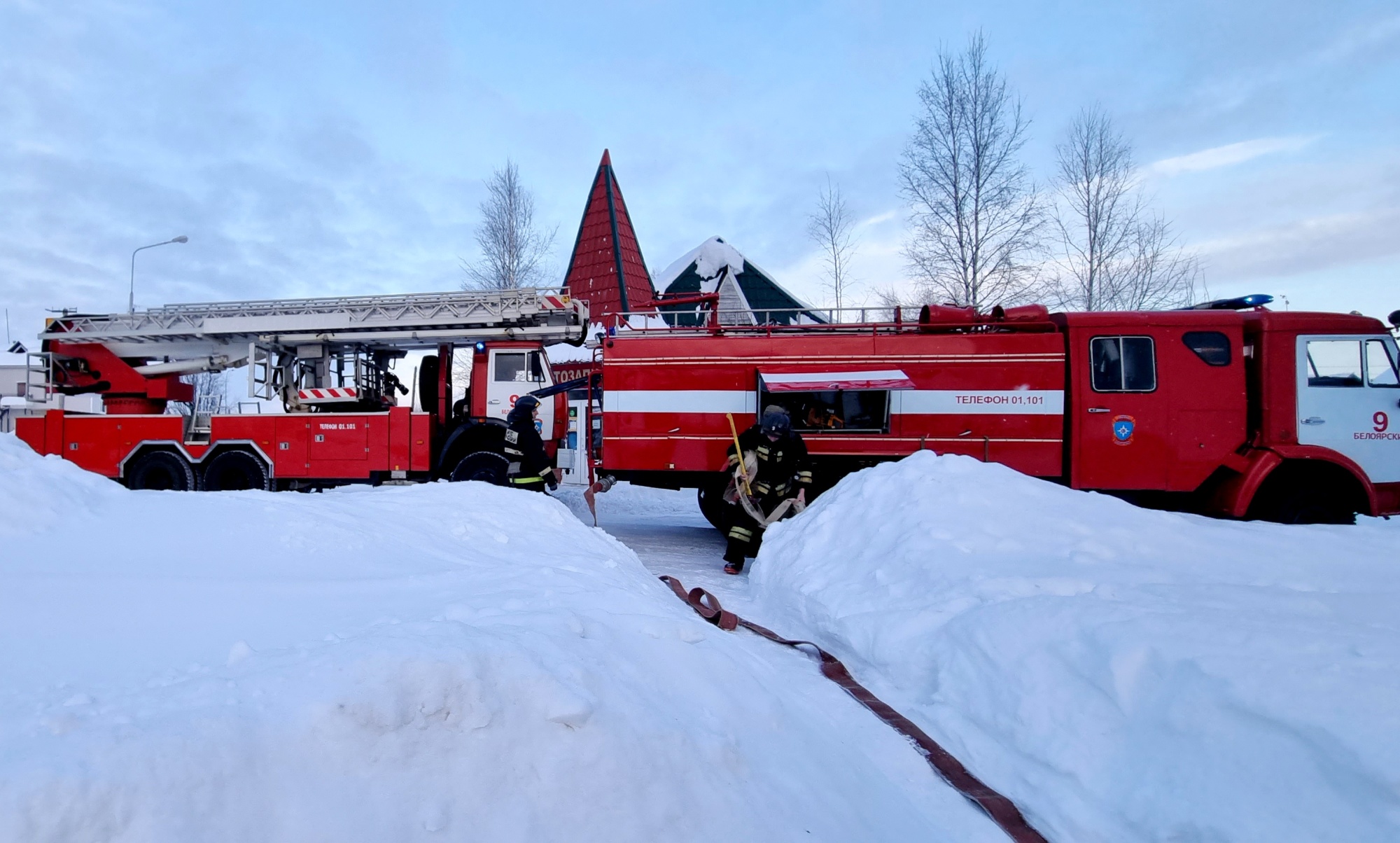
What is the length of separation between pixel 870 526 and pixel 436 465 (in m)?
8.00

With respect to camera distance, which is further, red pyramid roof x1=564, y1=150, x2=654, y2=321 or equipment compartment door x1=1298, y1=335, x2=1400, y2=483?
red pyramid roof x1=564, y1=150, x2=654, y2=321

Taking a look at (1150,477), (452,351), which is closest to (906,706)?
(1150,477)

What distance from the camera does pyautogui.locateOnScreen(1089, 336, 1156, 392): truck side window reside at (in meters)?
8.66

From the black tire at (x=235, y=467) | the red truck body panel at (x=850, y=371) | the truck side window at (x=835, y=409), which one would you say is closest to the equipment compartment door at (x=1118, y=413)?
the red truck body panel at (x=850, y=371)

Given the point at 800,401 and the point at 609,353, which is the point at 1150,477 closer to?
the point at 800,401

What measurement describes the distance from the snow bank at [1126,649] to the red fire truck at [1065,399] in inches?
121

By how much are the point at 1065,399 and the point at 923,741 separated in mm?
6797

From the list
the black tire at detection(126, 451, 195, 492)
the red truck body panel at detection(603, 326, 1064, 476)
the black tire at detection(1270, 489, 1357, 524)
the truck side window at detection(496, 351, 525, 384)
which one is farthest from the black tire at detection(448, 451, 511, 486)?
the black tire at detection(1270, 489, 1357, 524)

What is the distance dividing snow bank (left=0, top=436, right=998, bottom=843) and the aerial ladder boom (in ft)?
26.3

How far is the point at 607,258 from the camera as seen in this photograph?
23188 mm

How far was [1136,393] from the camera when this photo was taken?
8.67 meters

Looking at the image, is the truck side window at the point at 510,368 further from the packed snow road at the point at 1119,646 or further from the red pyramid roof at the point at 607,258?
the red pyramid roof at the point at 607,258

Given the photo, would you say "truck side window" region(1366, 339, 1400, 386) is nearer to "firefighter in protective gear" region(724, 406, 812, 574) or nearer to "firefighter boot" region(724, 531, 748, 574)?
"firefighter in protective gear" region(724, 406, 812, 574)

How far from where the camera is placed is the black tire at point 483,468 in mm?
11328
